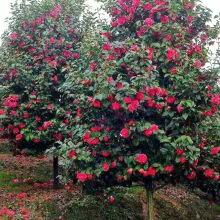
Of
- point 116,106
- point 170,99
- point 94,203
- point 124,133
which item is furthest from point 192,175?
point 94,203

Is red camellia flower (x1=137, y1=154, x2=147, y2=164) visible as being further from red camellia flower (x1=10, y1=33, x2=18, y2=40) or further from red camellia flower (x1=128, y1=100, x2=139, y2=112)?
red camellia flower (x1=10, y1=33, x2=18, y2=40)

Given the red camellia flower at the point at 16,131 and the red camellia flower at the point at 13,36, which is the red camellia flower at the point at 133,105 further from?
the red camellia flower at the point at 13,36

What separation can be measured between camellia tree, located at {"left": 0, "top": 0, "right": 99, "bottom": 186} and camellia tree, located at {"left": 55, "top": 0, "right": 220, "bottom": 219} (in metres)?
2.26

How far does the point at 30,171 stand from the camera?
36.2ft

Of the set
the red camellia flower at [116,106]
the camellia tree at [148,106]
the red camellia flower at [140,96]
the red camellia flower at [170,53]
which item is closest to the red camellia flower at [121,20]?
the camellia tree at [148,106]

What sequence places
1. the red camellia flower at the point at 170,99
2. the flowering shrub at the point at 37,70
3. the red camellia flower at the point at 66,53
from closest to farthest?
the red camellia flower at the point at 170,99
the flowering shrub at the point at 37,70
the red camellia flower at the point at 66,53

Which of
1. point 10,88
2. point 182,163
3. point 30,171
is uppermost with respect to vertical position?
point 10,88

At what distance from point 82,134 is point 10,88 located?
3.78 meters

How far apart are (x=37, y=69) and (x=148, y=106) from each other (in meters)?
4.28

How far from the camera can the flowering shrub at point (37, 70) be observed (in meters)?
7.89

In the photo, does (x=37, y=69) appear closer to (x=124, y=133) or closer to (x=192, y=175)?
(x=124, y=133)

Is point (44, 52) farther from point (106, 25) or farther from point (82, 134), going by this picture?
point (82, 134)

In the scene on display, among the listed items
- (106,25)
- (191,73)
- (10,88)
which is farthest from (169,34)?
(10,88)

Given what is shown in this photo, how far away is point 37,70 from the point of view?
27.6 feet
